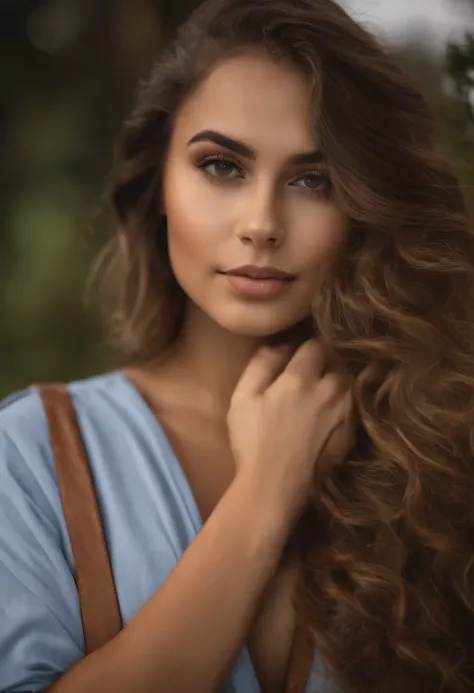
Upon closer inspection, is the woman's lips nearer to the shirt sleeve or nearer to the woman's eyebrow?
the woman's eyebrow

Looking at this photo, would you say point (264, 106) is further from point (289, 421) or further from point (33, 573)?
point (33, 573)

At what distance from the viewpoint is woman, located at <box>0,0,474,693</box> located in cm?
87

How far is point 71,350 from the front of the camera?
108 centimetres

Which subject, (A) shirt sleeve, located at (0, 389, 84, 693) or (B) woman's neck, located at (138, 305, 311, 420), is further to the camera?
(B) woman's neck, located at (138, 305, 311, 420)

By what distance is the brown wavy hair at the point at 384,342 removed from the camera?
3.00ft

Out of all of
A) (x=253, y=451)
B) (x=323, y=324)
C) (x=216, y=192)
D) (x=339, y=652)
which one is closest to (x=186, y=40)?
(x=216, y=192)

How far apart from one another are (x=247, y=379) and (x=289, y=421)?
0.07m

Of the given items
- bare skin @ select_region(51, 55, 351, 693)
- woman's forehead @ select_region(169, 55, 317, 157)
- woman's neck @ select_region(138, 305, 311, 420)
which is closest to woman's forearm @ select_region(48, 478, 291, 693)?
bare skin @ select_region(51, 55, 351, 693)

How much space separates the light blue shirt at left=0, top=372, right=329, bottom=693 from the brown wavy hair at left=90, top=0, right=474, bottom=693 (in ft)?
0.33

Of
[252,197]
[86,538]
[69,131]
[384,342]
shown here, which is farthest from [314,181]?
[86,538]

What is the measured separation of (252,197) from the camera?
2.98 feet

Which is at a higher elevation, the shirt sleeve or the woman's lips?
the woman's lips

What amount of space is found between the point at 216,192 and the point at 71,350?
29cm

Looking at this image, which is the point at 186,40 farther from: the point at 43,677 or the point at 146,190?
the point at 43,677
